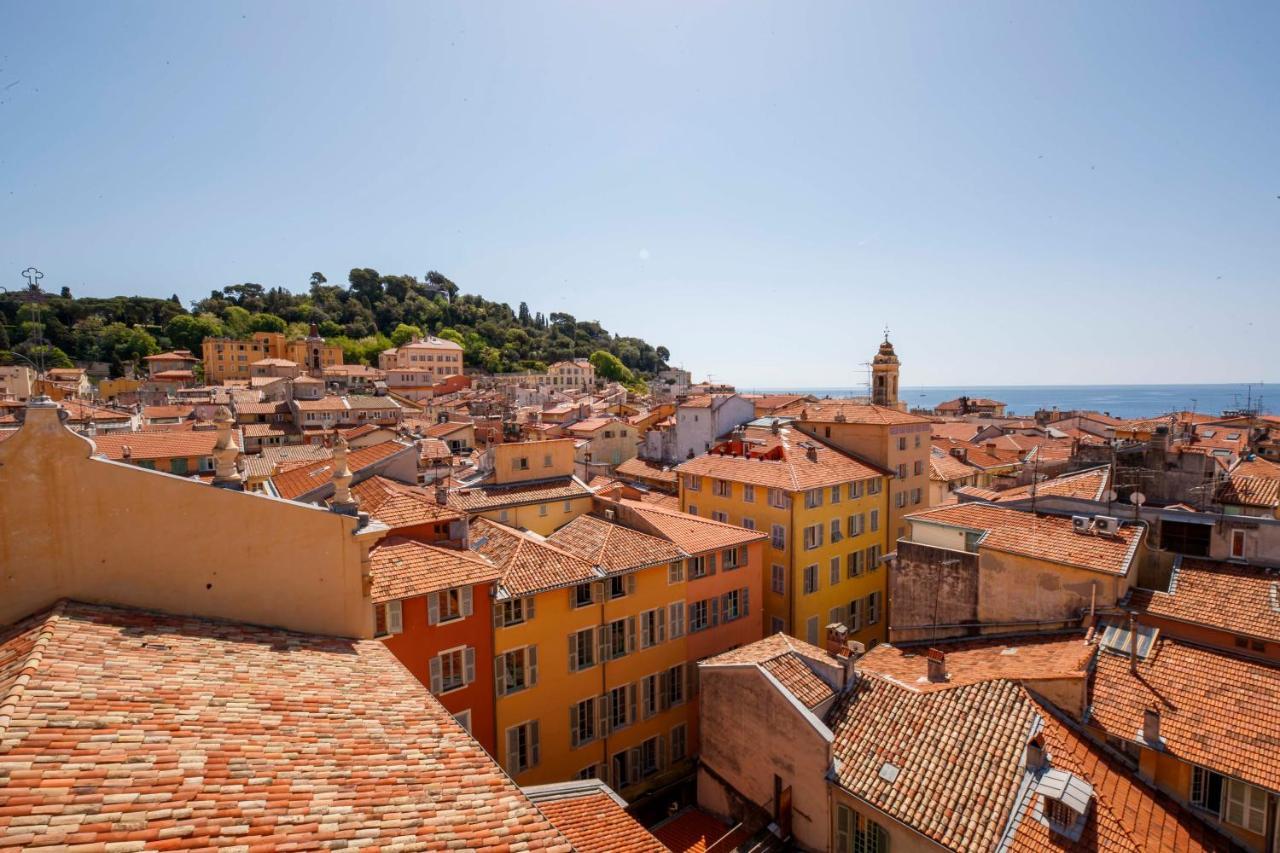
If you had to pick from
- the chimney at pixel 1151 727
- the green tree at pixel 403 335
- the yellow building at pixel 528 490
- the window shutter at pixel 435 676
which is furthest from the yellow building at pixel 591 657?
the green tree at pixel 403 335

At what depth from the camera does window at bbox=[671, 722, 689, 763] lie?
2386 centimetres

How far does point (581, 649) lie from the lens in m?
21.7

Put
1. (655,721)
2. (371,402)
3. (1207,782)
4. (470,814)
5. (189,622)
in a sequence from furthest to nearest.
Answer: (371,402) → (655,721) → (1207,782) → (189,622) → (470,814)

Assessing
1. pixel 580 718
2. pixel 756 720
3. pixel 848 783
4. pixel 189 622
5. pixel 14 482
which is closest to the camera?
pixel 14 482

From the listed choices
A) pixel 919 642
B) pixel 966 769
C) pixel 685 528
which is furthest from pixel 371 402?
pixel 966 769

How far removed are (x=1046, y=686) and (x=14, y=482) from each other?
20.5 metres

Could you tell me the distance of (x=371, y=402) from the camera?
71062mm

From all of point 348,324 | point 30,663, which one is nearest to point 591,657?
point 30,663

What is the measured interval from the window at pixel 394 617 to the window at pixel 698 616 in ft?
38.0

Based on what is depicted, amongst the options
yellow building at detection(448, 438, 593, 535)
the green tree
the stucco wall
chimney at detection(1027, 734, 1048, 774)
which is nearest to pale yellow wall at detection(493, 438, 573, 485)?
yellow building at detection(448, 438, 593, 535)

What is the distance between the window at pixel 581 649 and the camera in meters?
21.3

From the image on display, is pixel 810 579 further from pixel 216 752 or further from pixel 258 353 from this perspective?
pixel 258 353

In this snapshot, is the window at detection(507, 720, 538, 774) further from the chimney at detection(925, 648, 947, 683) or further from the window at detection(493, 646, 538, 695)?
the chimney at detection(925, 648, 947, 683)

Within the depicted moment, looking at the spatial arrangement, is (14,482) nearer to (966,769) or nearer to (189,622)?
(189,622)
